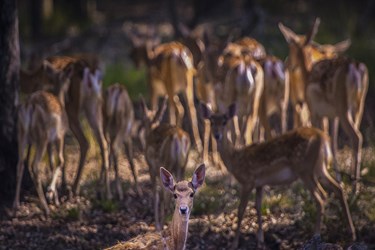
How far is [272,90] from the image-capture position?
11.6m

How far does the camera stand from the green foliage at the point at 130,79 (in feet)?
49.9

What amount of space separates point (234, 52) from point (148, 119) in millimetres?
3080

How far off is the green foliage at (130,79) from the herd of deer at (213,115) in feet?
4.95

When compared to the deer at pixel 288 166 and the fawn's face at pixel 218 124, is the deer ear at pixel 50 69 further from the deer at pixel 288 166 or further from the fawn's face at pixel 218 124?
the deer at pixel 288 166

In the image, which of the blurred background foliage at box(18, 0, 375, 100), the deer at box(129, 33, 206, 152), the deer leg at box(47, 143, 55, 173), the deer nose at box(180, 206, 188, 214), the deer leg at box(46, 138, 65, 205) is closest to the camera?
the deer nose at box(180, 206, 188, 214)

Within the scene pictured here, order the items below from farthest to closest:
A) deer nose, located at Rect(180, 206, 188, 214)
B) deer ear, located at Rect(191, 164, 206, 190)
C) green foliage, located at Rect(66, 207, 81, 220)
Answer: green foliage, located at Rect(66, 207, 81, 220) < deer ear, located at Rect(191, 164, 206, 190) < deer nose, located at Rect(180, 206, 188, 214)

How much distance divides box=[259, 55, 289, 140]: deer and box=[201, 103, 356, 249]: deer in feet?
8.40

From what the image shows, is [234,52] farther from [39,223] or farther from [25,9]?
[25,9]

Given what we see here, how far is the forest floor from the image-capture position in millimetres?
9070

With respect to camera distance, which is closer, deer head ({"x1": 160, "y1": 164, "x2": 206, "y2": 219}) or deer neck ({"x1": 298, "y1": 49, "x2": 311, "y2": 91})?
deer head ({"x1": 160, "y1": 164, "x2": 206, "y2": 219})

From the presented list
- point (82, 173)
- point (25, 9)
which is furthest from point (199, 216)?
point (25, 9)

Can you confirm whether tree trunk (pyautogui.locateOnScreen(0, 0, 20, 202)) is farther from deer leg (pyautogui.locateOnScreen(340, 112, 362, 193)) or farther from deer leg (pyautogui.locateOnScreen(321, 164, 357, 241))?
deer leg (pyautogui.locateOnScreen(340, 112, 362, 193))

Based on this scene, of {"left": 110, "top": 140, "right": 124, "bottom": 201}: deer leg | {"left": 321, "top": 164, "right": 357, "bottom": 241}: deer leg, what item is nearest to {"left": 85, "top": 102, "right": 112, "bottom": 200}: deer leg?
{"left": 110, "top": 140, "right": 124, "bottom": 201}: deer leg

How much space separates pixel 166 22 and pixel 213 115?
43.8 feet
